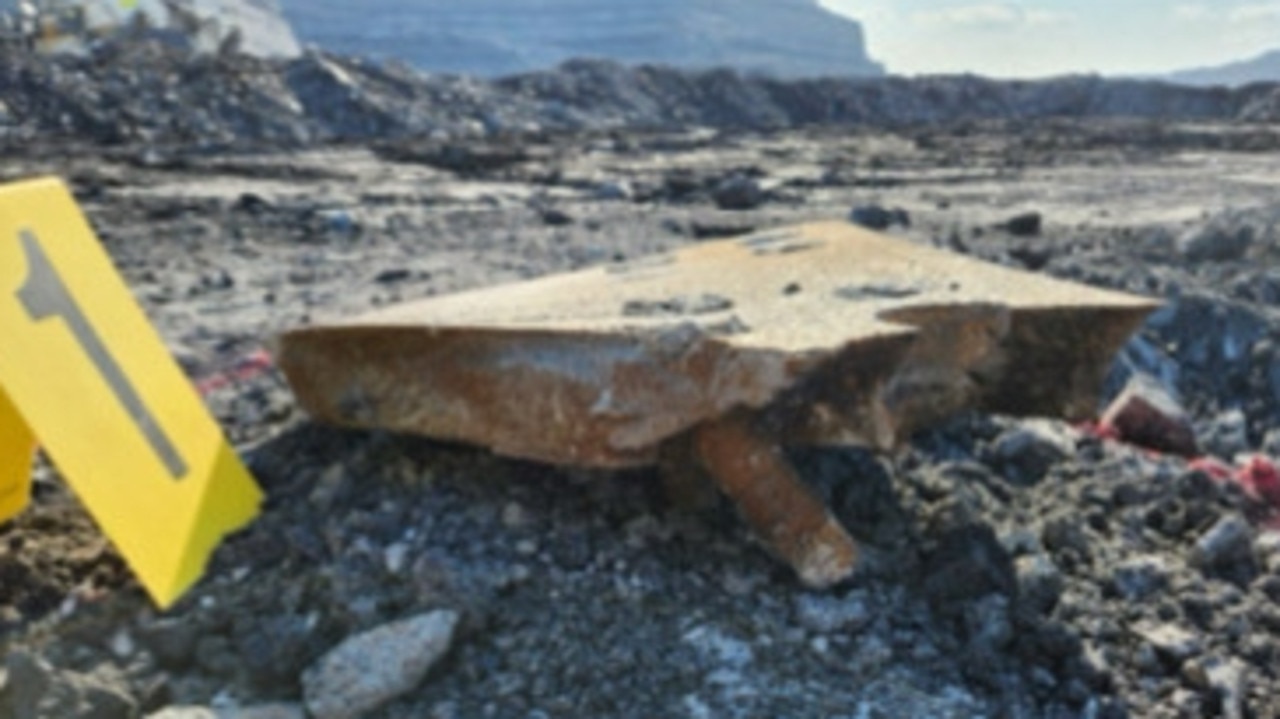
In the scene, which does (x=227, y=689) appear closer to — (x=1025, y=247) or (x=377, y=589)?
(x=377, y=589)

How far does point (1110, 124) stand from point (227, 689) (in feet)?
62.6

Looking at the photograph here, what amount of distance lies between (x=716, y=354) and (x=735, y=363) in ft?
0.12

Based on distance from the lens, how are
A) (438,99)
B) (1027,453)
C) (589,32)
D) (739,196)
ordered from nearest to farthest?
(1027,453) < (739,196) < (438,99) < (589,32)

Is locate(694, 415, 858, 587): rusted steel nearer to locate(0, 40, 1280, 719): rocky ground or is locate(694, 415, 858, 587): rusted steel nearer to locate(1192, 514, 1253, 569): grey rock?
locate(0, 40, 1280, 719): rocky ground

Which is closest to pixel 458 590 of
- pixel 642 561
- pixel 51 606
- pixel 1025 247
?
pixel 642 561

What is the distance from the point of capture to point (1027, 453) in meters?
3.04

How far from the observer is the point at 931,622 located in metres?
2.31

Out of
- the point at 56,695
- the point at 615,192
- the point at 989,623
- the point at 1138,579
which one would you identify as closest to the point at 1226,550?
the point at 1138,579

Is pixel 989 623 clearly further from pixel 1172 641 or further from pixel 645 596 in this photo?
pixel 645 596

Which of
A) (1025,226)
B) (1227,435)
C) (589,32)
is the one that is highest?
(1025,226)

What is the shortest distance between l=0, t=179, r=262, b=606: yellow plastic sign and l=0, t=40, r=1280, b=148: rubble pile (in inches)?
400

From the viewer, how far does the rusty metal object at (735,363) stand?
223 cm

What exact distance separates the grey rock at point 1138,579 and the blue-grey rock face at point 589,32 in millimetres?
59101

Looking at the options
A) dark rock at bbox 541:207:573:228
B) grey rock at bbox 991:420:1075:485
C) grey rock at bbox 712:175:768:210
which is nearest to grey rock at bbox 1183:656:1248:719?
grey rock at bbox 991:420:1075:485
